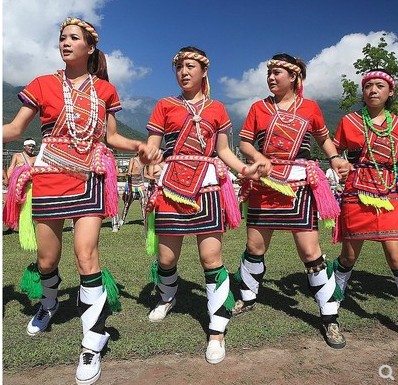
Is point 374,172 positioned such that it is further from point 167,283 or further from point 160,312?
point 160,312

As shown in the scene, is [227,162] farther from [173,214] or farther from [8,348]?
[8,348]

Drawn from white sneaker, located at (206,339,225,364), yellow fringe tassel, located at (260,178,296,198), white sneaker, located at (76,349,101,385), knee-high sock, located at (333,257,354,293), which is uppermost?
yellow fringe tassel, located at (260,178,296,198)

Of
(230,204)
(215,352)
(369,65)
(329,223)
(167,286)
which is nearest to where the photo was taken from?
(215,352)

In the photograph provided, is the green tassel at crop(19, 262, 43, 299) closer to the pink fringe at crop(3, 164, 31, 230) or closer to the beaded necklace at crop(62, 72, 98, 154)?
the pink fringe at crop(3, 164, 31, 230)

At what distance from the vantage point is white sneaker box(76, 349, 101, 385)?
8.64ft

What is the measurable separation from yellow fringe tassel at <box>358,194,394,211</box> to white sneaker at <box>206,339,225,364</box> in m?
1.80

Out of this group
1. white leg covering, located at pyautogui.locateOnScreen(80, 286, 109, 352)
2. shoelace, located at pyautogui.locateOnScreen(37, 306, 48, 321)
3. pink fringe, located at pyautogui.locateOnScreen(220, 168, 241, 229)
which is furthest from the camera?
shoelace, located at pyautogui.locateOnScreen(37, 306, 48, 321)

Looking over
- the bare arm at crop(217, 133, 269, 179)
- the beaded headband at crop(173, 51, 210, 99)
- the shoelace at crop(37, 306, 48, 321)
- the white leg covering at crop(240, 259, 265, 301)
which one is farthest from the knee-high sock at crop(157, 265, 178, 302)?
the beaded headband at crop(173, 51, 210, 99)

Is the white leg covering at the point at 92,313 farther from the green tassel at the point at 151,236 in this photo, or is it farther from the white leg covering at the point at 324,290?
the white leg covering at the point at 324,290

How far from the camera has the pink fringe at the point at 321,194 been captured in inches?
139

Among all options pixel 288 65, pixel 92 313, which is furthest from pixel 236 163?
pixel 92 313

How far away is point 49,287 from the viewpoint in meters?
3.47

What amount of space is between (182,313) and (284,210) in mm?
1399

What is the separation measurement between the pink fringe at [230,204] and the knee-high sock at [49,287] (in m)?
1.50
